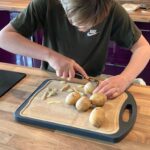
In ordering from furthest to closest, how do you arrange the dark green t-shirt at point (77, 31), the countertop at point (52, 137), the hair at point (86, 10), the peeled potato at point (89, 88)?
the dark green t-shirt at point (77, 31)
the peeled potato at point (89, 88)
the hair at point (86, 10)
the countertop at point (52, 137)

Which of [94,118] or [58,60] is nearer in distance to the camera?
[94,118]

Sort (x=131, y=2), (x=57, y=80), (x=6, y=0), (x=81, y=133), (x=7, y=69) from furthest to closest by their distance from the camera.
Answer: (x=6, y=0) → (x=131, y=2) → (x=7, y=69) → (x=57, y=80) → (x=81, y=133)

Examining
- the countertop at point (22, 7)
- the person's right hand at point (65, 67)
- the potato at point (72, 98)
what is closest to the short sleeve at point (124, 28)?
the person's right hand at point (65, 67)

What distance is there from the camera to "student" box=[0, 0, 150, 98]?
977mm

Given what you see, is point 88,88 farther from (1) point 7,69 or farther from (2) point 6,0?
(2) point 6,0

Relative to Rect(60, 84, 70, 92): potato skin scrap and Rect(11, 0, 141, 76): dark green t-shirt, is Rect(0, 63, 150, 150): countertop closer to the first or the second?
Rect(60, 84, 70, 92): potato skin scrap

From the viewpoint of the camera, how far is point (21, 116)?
82 cm

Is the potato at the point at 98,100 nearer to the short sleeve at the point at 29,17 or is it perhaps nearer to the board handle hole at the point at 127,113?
the board handle hole at the point at 127,113

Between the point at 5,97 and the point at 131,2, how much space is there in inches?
59.4

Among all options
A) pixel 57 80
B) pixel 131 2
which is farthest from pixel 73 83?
pixel 131 2

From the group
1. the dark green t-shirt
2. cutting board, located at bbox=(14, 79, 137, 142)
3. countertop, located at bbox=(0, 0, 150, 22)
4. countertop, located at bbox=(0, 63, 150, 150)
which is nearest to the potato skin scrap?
cutting board, located at bbox=(14, 79, 137, 142)

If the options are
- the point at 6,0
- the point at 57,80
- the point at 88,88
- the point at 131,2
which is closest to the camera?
the point at 88,88

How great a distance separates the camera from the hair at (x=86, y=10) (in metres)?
0.82

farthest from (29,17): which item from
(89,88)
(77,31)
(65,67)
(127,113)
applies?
(127,113)
